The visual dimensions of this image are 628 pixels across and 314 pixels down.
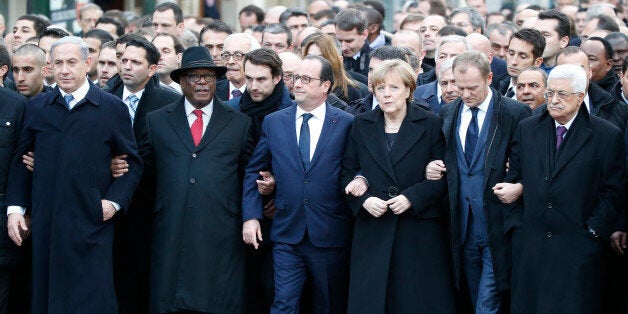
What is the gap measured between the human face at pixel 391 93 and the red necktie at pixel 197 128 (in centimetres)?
138

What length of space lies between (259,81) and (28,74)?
2052mm

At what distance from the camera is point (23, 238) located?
9477 mm

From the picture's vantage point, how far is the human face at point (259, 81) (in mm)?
9641

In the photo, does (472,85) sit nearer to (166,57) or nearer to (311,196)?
(311,196)

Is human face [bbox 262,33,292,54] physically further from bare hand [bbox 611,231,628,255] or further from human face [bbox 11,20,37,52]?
bare hand [bbox 611,231,628,255]

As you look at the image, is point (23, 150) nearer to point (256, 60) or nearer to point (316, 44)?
point (256, 60)

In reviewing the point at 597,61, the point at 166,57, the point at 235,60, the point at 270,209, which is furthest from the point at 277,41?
the point at 270,209

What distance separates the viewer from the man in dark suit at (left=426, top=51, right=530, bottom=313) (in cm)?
893

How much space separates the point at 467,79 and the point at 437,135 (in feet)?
1.49

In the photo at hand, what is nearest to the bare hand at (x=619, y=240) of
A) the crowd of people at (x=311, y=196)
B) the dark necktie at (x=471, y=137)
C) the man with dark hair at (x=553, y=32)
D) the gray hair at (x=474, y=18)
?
the crowd of people at (x=311, y=196)

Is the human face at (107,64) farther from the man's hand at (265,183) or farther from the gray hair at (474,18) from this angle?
the gray hair at (474,18)

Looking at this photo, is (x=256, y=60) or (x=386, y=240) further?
(x=256, y=60)

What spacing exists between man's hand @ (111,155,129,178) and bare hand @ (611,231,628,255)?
3515 millimetres

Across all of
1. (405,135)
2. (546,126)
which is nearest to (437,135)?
(405,135)
